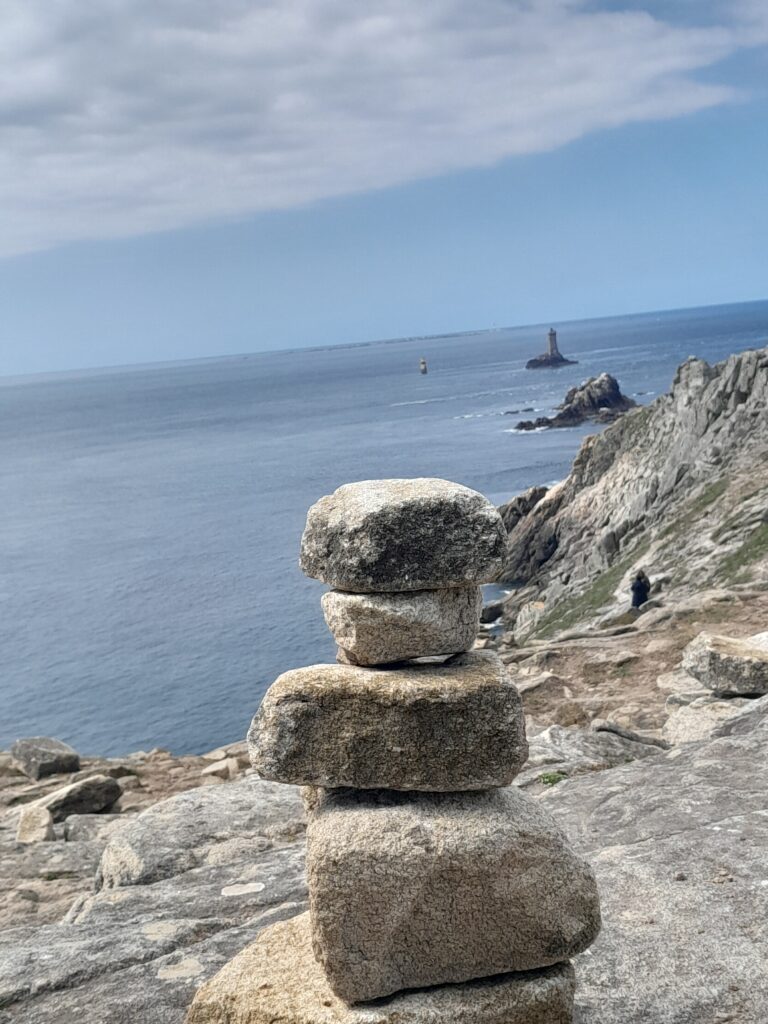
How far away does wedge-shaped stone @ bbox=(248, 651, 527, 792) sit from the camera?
752 cm

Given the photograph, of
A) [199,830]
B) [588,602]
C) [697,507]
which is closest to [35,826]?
[199,830]

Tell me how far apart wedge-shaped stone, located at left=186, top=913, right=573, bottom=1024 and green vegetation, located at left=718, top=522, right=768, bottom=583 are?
2127 centimetres

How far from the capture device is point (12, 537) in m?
87.6

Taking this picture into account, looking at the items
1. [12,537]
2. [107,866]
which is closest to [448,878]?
[107,866]

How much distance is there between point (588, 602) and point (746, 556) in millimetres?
8829

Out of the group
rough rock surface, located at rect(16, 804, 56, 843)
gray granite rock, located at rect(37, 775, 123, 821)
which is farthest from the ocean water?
rough rock surface, located at rect(16, 804, 56, 843)

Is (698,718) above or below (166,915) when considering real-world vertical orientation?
below

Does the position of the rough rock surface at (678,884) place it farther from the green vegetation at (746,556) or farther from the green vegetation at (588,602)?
the green vegetation at (588,602)

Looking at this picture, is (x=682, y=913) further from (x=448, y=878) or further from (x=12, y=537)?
(x=12, y=537)

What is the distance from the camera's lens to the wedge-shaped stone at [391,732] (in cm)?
752

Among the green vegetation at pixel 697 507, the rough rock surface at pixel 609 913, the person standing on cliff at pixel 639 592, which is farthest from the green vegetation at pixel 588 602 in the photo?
the rough rock surface at pixel 609 913

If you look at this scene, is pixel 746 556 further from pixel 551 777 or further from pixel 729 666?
pixel 551 777

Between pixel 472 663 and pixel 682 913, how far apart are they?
3.04 m

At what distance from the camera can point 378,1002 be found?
7.37 m
